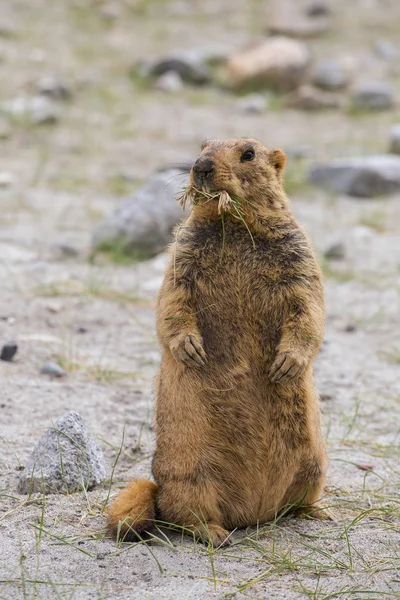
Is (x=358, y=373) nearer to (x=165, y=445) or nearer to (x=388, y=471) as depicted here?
(x=388, y=471)

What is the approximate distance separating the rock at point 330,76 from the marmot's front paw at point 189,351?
1318cm

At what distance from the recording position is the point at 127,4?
18.3 m

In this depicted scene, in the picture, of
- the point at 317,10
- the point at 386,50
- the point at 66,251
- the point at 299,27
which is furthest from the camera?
the point at 317,10

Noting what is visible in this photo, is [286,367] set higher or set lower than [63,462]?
higher

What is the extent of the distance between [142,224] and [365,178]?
3.69m

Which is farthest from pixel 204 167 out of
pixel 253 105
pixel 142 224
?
pixel 253 105

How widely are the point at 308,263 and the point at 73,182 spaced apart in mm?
7018

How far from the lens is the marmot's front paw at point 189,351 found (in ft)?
11.6

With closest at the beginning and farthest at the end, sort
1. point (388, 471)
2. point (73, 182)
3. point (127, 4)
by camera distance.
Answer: point (388, 471)
point (73, 182)
point (127, 4)

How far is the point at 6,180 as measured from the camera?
1005 cm

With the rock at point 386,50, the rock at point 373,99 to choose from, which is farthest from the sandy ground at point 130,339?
the rock at point 386,50

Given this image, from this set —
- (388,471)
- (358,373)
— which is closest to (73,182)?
(358,373)

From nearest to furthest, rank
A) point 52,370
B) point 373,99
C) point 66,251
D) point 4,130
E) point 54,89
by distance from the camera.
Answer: point 52,370 < point 66,251 < point 4,130 < point 54,89 < point 373,99

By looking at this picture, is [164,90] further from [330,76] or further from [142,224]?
[142,224]
